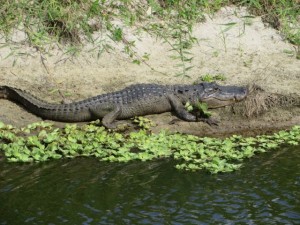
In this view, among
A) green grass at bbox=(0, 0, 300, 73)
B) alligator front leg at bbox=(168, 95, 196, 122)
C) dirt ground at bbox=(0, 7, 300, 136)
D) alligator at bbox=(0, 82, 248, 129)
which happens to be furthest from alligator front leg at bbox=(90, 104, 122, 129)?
green grass at bbox=(0, 0, 300, 73)

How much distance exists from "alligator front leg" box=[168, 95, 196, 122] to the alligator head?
41 centimetres

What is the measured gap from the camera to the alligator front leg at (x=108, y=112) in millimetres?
9945

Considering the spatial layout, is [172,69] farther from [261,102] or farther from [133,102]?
[261,102]

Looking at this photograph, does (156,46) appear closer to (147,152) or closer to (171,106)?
(171,106)

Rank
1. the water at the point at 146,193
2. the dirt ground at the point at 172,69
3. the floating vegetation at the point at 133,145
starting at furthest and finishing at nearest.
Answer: the dirt ground at the point at 172,69 < the floating vegetation at the point at 133,145 < the water at the point at 146,193

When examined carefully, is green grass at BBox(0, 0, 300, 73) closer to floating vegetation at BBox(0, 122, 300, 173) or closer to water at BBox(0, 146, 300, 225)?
floating vegetation at BBox(0, 122, 300, 173)

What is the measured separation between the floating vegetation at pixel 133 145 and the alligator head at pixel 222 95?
1.16 metres

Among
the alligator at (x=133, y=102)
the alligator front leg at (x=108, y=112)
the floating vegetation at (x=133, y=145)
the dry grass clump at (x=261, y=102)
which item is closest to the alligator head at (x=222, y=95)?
the alligator at (x=133, y=102)

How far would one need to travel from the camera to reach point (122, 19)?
12.2 m

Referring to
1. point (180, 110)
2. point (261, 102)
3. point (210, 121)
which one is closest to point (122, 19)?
point (180, 110)

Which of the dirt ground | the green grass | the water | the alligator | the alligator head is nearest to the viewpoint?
the water

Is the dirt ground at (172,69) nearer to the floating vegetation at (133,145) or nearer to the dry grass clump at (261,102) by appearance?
the dry grass clump at (261,102)

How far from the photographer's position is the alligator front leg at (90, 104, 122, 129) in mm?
9945

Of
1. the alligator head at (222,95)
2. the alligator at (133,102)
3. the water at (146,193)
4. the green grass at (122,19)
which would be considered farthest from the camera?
the green grass at (122,19)
